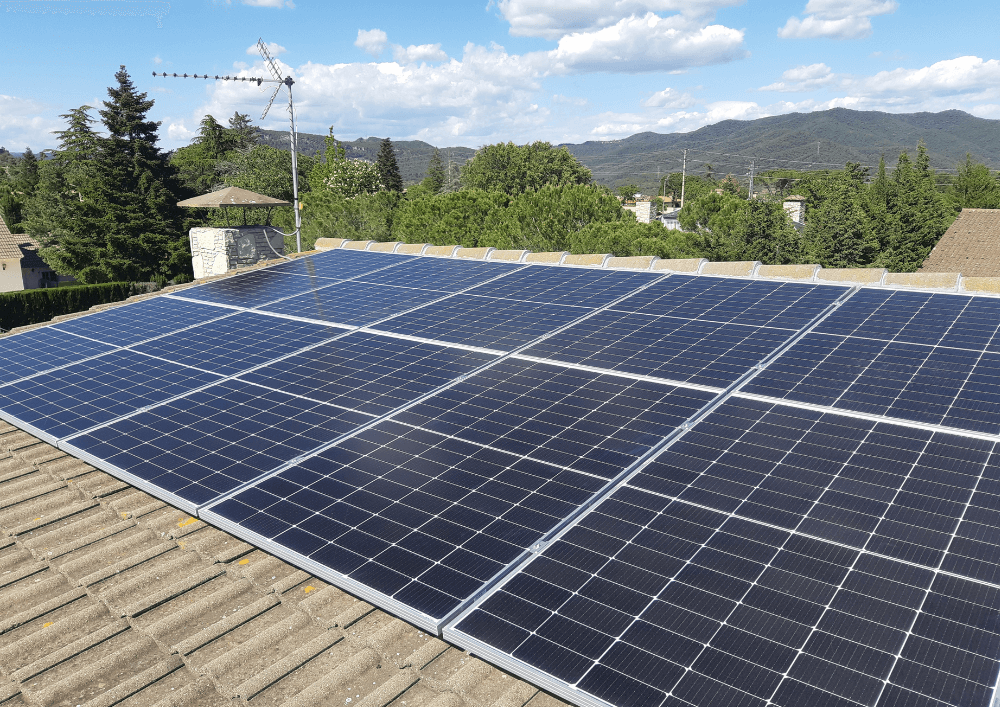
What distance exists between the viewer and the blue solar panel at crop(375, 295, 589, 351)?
39.1 feet

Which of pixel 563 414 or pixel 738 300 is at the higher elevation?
pixel 738 300

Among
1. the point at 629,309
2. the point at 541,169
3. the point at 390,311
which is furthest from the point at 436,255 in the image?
the point at 541,169

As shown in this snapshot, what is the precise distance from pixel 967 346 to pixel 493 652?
8956mm

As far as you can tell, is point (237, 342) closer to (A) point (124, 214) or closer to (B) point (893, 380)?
(B) point (893, 380)

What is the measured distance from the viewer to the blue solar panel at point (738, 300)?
12.0 metres

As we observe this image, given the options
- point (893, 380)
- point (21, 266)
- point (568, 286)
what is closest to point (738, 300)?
point (568, 286)

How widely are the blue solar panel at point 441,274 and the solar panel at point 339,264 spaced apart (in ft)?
2.23

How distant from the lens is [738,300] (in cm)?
1310

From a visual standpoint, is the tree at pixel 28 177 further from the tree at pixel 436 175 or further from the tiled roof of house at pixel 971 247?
the tiled roof of house at pixel 971 247

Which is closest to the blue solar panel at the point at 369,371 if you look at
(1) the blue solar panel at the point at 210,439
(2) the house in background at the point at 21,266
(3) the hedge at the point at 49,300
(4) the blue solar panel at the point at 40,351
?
(1) the blue solar panel at the point at 210,439

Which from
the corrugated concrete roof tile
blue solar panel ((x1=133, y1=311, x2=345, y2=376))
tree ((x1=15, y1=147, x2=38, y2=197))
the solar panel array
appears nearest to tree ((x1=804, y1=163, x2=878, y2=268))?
the solar panel array

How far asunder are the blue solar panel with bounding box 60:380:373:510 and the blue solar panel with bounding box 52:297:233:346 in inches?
195

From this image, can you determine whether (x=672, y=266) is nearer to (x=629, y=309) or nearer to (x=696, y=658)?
(x=629, y=309)

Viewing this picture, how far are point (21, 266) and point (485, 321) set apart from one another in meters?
81.7
